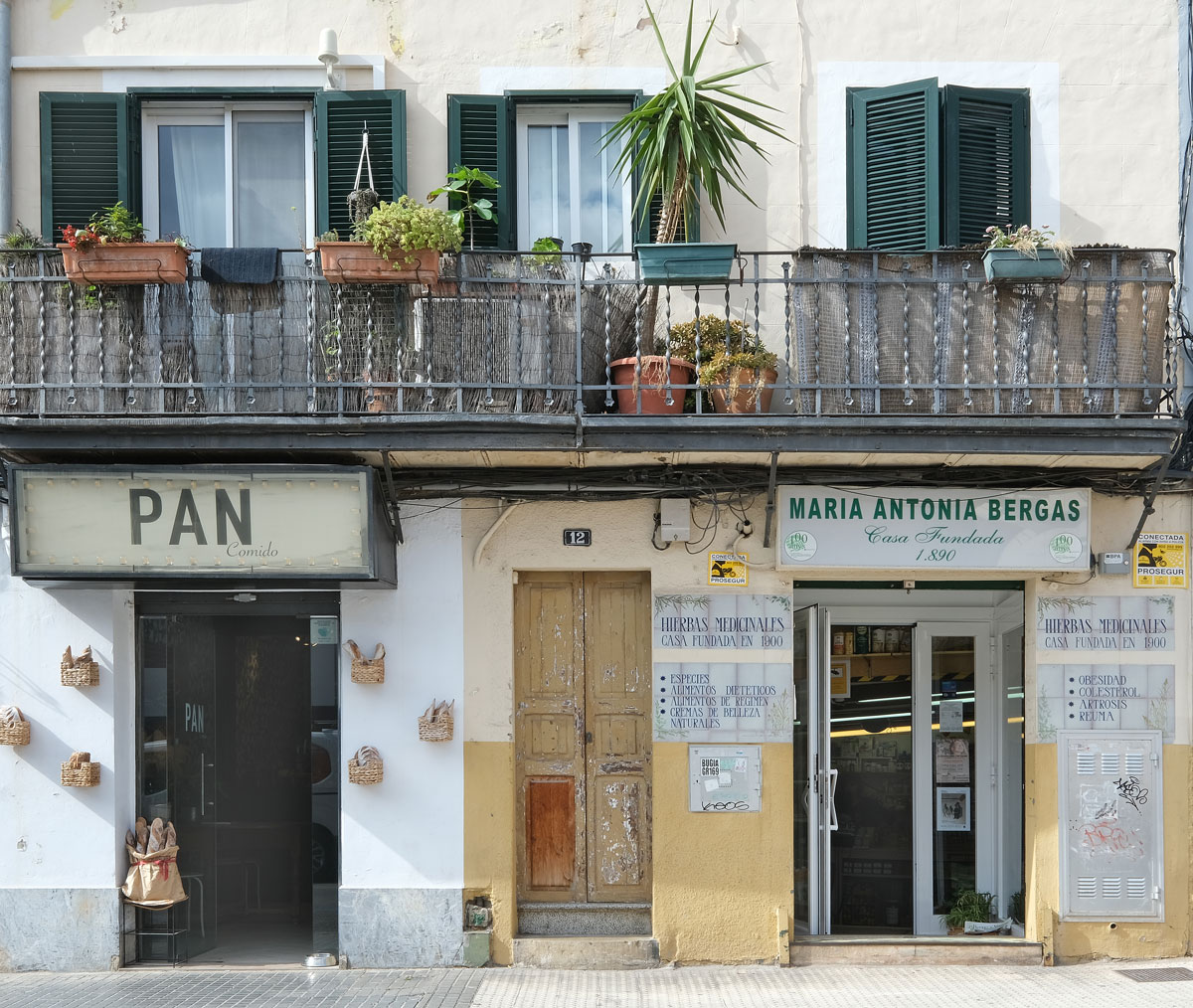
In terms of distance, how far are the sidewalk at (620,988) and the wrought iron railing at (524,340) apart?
12.7 feet

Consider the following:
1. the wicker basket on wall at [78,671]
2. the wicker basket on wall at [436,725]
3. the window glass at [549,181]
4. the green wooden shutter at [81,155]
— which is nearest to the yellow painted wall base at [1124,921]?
the wicker basket on wall at [436,725]

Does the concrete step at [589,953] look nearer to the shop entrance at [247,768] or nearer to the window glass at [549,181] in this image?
the shop entrance at [247,768]

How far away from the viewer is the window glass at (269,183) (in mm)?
9875

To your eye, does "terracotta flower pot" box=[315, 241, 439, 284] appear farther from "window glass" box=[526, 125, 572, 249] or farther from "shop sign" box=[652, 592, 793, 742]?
"shop sign" box=[652, 592, 793, 742]

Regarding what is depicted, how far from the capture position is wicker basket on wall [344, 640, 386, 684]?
9.34 metres

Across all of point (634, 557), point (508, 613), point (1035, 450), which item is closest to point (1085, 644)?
point (1035, 450)

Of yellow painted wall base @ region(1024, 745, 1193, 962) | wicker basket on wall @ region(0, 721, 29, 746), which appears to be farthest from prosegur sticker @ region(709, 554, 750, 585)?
wicker basket on wall @ region(0, 721, 29, 746)

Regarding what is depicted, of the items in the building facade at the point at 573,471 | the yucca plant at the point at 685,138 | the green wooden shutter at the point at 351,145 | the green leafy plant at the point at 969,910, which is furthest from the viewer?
the green leafy plant at the point at 969,910

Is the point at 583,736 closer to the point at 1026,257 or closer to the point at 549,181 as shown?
the point at 549,181

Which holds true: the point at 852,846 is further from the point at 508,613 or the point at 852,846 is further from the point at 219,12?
the point at 219,12

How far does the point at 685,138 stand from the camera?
29.1 ft

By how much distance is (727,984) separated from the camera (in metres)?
8.91

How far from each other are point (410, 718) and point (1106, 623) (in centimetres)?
513

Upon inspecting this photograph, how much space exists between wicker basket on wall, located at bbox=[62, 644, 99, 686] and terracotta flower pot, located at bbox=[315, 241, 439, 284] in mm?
3314
